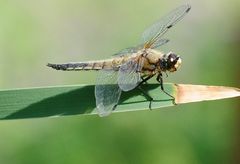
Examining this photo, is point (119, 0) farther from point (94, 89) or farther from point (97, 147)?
point (94, 89)

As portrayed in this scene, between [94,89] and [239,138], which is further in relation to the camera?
[239,138]

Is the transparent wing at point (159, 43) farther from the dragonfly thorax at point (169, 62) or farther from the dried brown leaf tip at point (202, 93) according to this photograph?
the dried brown leaf tip at point (202, 93)

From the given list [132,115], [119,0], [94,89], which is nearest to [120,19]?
[119,0]

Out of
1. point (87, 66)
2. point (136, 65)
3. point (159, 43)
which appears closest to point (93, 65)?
point (87, 66)

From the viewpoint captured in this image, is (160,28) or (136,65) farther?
(160,28)

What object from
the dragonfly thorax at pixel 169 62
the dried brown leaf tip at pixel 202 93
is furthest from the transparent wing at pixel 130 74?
the dried brown leaf tip at pixel 202 93

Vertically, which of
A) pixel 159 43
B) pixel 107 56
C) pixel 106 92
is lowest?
pixel 107 56

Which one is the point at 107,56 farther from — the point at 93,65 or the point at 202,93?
the point at 202,93

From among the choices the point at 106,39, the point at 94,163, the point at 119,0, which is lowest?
the point at 94,163
